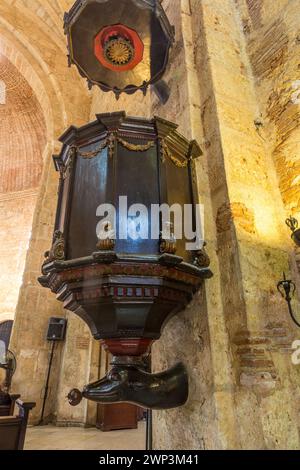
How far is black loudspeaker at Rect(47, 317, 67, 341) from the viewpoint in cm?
591

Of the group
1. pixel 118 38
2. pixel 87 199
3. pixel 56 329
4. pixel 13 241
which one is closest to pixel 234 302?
pixel 87 199

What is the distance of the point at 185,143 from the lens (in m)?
2.42

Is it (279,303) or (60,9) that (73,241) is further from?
(60,9)

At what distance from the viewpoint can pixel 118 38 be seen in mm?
3385

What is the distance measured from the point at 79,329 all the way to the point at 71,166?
461cm

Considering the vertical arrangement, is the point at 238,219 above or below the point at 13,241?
below

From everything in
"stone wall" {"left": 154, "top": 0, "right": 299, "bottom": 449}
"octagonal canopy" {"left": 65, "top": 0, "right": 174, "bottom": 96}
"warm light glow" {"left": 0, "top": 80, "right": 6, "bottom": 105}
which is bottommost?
"stone wall" {"left": 154, "top": 0, "right": 299, "bottom": 449}

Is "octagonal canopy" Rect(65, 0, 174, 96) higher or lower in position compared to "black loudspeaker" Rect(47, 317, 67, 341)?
higher

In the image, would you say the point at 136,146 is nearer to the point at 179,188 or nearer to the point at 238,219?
the point at 179,188

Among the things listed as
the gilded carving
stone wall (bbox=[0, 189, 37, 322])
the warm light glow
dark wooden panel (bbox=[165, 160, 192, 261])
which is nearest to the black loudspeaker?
stone wall (bbox=[0, 189, 37, 322])

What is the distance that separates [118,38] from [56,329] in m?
5.21

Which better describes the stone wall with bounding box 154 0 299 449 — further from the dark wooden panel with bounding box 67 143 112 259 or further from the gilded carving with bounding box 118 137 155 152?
the dark wooden panel with bounding box 67 143 112 259

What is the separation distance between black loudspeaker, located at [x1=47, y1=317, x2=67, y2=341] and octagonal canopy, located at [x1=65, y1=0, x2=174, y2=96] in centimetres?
463
